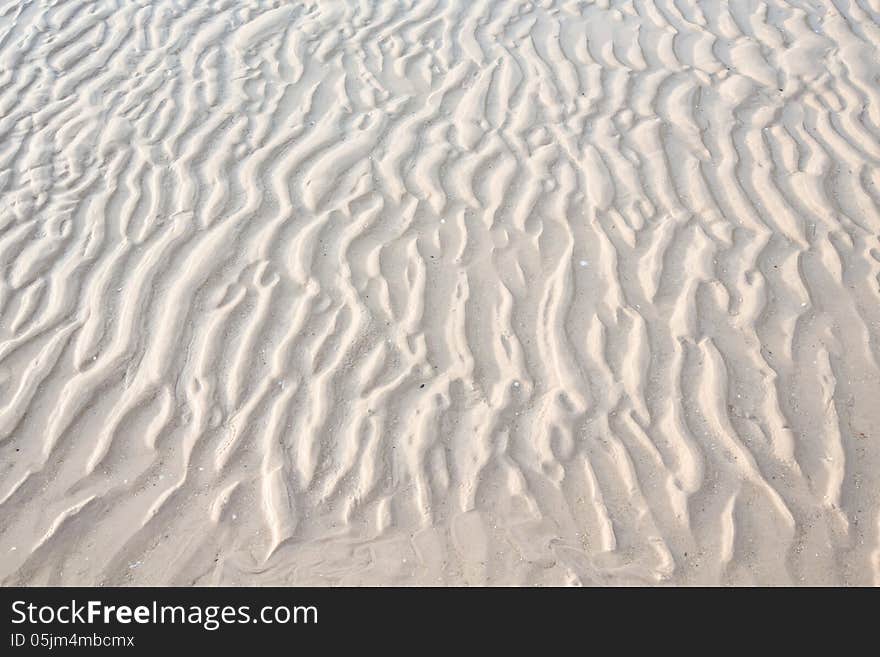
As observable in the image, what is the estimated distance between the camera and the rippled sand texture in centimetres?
293

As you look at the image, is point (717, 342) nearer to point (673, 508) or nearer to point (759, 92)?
point (673, 508)

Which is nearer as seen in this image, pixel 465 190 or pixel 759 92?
pixel 465 190

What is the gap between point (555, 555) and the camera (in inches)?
112

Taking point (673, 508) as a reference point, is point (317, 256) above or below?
above

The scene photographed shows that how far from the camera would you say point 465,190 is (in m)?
4.29

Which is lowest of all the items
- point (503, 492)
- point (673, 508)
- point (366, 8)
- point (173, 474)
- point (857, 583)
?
point (857, 583)

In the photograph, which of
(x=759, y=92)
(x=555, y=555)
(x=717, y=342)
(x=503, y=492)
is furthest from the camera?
(x=759, y=92)

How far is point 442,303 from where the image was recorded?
3.71 meters

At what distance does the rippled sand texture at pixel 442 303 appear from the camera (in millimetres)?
2934
